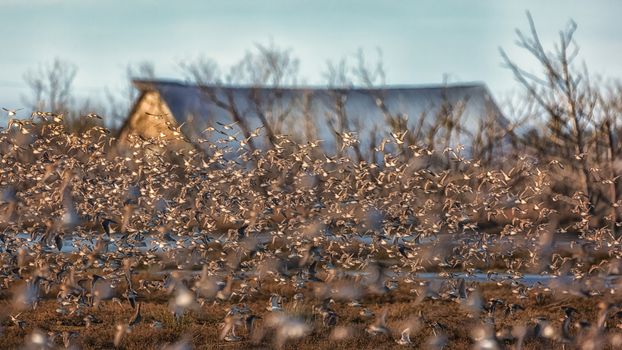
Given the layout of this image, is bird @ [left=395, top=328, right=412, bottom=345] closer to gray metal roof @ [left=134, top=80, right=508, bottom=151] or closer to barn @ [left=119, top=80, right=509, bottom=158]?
barn @ [left=119, top=80, right=509, bottom=158]

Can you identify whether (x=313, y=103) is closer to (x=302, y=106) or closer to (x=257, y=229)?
(x=302, y=106)

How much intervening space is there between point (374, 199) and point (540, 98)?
9.55 m

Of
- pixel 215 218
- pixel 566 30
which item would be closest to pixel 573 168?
pixel 566 30

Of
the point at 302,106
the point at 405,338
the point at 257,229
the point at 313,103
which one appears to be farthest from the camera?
the point at 313,103

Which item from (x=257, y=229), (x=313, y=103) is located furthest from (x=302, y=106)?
(x=257, y=229)

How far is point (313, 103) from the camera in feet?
126

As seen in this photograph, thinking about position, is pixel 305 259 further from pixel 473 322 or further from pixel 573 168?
pixel 573 168

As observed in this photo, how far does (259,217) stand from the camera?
421 inches

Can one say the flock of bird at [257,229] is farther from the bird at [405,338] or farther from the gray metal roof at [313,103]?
the gray metal roof at [313,103]

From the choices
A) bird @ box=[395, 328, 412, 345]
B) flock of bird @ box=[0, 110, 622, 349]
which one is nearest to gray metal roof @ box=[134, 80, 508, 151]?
flock of bird @ box=[0, 110, 622, 349]

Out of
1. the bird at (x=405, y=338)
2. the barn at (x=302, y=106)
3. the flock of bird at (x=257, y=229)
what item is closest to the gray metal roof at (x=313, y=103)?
the barn at (x=302, y=106)

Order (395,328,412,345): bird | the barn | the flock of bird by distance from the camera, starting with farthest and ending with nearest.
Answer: the barn, the flock of bird, (395,328,412,345): bird

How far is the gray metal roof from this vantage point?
36125 mm

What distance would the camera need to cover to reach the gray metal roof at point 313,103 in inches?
1422
